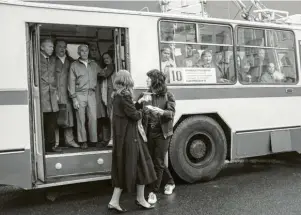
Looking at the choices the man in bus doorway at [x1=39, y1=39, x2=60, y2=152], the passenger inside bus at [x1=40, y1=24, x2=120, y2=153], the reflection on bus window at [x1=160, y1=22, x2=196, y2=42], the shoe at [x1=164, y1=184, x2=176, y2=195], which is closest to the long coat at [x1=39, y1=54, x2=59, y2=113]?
the man in bus doorway at [x1=39, y1=39, x2=60, y2=152]

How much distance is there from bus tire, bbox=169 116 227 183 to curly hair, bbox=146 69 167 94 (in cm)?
102

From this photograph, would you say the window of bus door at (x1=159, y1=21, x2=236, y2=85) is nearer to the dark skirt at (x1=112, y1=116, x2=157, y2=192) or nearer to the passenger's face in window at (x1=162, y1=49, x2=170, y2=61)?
the passenger's face in window at (x1=162, y1=49, x2=170, y2=61)

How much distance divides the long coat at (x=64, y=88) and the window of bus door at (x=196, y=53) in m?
1.61

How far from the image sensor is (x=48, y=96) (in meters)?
6.18

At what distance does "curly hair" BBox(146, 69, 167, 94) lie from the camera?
18.9 ft

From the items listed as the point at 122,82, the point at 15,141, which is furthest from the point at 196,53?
the point at 15,141

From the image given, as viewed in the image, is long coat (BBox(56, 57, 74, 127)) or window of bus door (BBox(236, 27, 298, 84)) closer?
long coat (BBox(56, 57, 74, 127))

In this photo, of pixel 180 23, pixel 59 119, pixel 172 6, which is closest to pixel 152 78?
pixel 180 23

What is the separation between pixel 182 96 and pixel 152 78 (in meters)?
0.96

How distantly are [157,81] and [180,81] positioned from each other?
0.96 metres

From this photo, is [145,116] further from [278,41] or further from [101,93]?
[278,41]

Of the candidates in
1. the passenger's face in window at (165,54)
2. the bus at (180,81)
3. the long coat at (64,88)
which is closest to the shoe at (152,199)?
the bus at (180,81)

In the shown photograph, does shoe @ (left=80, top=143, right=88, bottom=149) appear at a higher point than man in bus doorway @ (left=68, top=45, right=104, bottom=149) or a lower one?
lower

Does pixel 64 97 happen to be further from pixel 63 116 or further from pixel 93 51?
pixel 93 51
